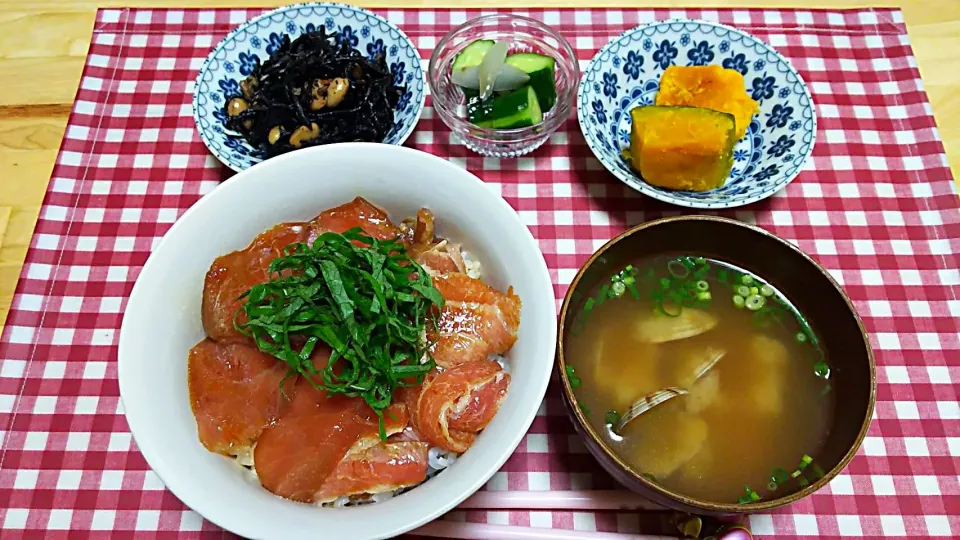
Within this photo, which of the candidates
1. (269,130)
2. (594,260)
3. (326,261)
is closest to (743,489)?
(594,260)

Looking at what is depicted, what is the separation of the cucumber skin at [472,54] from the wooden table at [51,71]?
45 cm

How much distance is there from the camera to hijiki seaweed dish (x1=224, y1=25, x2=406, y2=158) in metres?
2.41

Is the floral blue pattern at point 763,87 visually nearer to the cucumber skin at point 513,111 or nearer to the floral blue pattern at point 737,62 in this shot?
the floral blue pattern at point 737,62

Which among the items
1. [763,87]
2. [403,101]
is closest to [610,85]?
[763,87]

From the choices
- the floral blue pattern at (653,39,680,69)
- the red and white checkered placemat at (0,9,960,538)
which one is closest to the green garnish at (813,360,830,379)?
the red and white checkered placemat at (0,9,960,538)

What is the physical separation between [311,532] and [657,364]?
1061mm

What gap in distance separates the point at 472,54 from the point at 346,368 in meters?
1.38

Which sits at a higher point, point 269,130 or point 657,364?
point 269,130

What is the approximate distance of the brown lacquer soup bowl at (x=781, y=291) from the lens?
1.64 meters

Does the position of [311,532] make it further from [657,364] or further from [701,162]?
[701,162]

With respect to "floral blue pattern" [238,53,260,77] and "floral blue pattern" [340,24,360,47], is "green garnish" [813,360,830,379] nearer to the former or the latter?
"floral blue pattern" [340,24,360,47]

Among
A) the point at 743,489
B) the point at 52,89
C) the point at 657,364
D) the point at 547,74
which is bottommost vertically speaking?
the point at 743,489

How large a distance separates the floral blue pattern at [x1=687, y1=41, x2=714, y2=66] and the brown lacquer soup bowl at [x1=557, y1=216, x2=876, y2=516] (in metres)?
Answer: 0.94

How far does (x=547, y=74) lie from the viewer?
8.09ft
